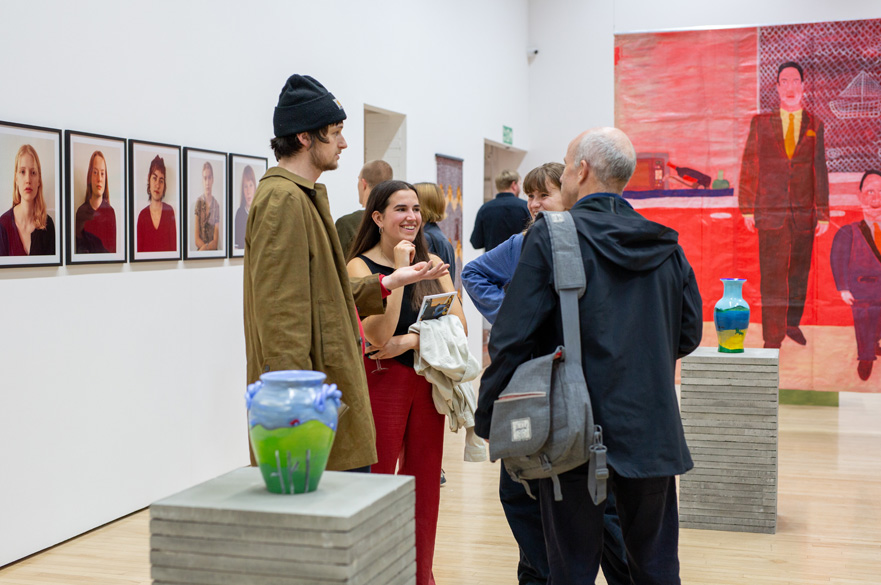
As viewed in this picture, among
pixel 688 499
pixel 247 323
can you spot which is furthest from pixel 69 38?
pixel 688 499

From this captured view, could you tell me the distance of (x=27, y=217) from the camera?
13.5 feet

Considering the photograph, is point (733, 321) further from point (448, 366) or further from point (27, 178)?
point (27, 178)

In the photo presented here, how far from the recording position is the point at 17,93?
160 inches

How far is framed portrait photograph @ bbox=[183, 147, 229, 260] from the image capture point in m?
5.24

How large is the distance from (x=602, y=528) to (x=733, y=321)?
2664mm

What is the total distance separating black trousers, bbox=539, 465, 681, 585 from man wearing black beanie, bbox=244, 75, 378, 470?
55 centimetres

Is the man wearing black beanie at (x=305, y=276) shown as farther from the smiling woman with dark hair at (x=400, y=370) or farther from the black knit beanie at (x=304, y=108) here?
the smiling woman with dark hair at (x=400, y=370)

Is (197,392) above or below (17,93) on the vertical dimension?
below

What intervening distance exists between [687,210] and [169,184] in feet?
18.2

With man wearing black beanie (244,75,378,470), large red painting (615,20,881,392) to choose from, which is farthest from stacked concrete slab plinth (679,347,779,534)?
large red painting (615,20,881,392)

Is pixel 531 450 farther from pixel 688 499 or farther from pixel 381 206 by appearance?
pixel 688 499

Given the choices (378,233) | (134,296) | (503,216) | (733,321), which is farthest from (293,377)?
(503,216)

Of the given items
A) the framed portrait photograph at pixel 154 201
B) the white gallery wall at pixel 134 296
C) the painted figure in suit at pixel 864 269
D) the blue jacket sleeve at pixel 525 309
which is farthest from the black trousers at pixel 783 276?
the blue jacket sleeve at pixel 525 309

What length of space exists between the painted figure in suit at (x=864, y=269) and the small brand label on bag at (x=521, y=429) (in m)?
7.15
